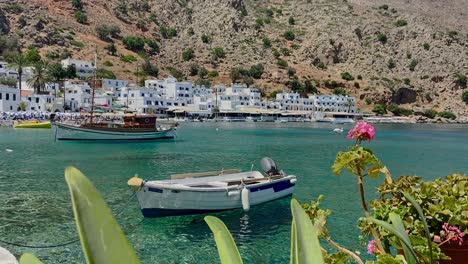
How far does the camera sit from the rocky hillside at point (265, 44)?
322 feet

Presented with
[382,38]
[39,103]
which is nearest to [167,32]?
[39,103]

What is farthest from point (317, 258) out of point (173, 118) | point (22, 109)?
point (173, 118)

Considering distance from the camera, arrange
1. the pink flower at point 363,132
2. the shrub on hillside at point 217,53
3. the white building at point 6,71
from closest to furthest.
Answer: the pink flower at point 363,132, the white building at point 6,71, the shrub on hillside at point 217,53

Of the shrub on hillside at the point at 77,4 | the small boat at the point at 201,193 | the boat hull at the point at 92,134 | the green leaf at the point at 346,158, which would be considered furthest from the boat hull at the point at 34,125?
the green leaf at the point at 346,158

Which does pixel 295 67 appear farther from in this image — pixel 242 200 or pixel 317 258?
pixel 317 258

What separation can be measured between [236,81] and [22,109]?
49048 millimetres

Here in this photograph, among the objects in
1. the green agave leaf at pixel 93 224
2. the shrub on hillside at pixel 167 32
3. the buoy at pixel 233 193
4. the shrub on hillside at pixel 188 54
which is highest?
the shrub on hillside at pixel 167 32

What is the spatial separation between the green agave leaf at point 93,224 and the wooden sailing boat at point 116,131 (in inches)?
1723

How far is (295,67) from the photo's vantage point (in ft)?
364

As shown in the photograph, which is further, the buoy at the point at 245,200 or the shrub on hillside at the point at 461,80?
the shrub on hillside at the point at 461,80

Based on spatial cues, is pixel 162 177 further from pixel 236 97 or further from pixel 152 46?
pixel 152 46

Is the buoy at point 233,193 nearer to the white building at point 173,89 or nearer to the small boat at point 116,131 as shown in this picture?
the small boat at point 116,131

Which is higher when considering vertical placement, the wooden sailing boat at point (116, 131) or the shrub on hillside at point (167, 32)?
the shrub on hillside at point (167, 32)

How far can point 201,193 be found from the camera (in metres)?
13.6
